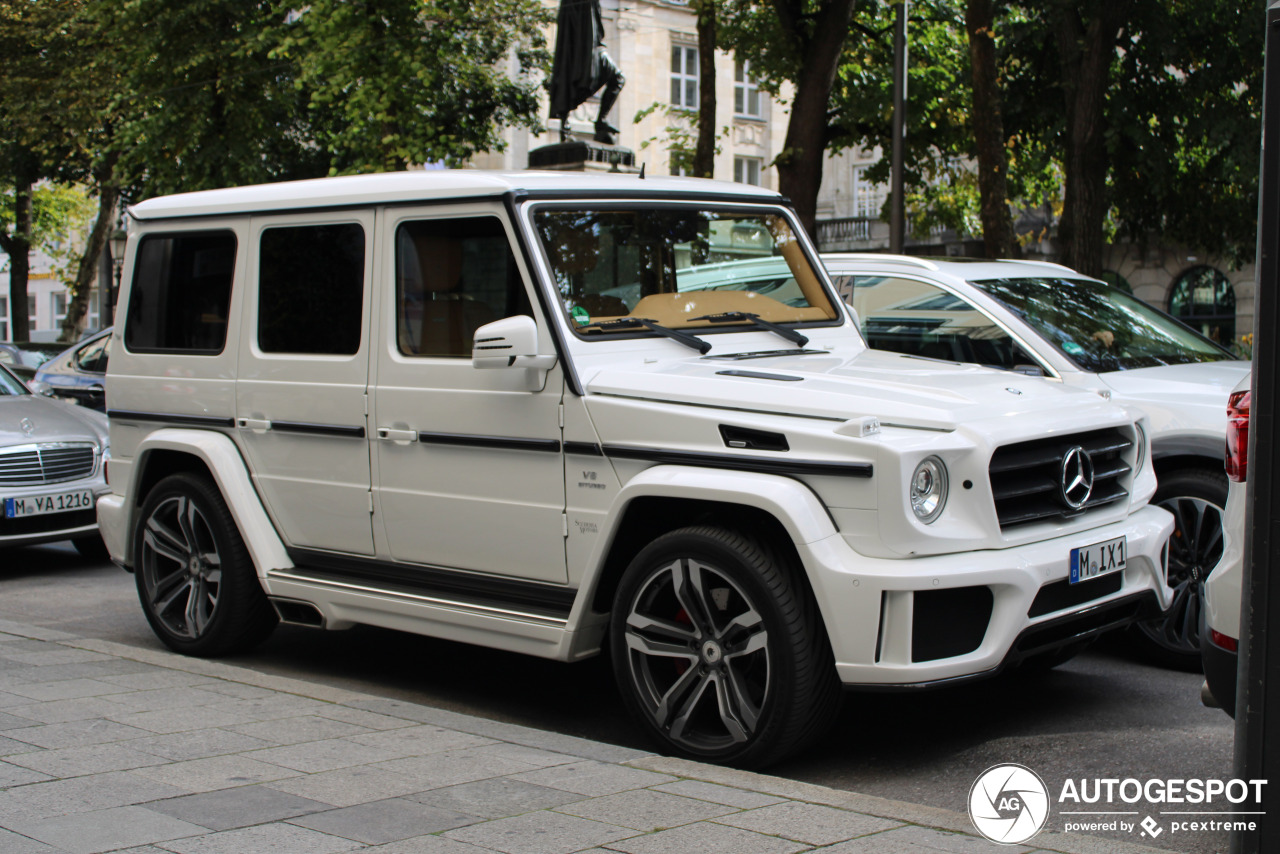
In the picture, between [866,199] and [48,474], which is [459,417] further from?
[866,199]

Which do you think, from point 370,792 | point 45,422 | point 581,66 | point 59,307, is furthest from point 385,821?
point 59,307

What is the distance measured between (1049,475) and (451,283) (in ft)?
7.94

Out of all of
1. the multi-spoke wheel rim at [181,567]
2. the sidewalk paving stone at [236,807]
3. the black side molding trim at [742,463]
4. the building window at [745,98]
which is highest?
the building window at [745,98]

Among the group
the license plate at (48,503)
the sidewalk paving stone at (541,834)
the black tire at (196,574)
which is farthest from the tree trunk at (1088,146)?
the sidewalk paving stone at (541,834)

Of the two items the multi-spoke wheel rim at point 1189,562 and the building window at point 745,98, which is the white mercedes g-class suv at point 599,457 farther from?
the building window at point 745,98

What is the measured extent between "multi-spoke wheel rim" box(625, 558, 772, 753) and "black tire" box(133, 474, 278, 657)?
2.36 meters

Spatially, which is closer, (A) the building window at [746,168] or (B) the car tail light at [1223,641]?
(B) the car tail light at [1223,641]

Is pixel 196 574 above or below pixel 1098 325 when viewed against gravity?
below

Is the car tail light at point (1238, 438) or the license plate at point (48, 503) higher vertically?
the car tail light at point (1238, 438)

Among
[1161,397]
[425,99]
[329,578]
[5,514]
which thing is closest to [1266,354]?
[1161,397]

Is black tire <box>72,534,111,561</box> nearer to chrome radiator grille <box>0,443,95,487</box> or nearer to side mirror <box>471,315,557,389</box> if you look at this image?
chrome radiator grille <box>0,443,95,487</box>

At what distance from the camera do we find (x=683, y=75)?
47.1 metres

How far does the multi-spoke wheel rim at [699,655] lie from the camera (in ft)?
14.9

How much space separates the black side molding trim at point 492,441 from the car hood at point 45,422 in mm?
5045
